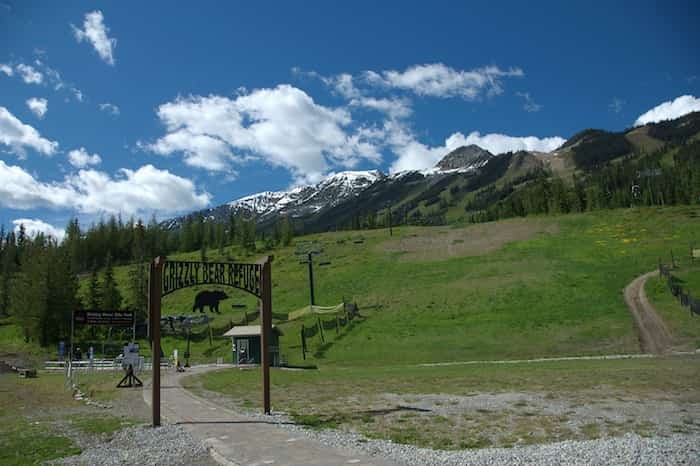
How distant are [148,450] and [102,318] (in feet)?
91.3

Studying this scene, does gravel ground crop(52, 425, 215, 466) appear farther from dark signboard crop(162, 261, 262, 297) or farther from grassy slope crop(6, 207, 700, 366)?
grassy slope crop(6, 207, 700, 366)

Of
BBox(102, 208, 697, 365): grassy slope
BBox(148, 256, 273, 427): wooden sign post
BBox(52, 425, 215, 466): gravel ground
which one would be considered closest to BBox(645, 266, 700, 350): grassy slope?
BBox(102, 208, 697, 365): grassy slope

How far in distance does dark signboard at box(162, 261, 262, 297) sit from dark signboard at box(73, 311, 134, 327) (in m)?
21.8

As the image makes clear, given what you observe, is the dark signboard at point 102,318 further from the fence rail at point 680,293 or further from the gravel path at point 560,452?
the fence rail at point 680,293

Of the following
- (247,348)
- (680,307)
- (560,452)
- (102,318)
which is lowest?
(560,452)

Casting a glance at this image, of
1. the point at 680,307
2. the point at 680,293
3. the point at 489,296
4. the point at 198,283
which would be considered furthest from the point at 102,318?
the point at 680,293

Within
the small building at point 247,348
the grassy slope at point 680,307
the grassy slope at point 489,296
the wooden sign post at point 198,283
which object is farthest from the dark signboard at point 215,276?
the grassy slope at point 680,307

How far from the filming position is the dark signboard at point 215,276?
58.1ft

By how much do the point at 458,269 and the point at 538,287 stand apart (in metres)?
18.7

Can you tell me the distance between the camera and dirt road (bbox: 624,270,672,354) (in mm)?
42469

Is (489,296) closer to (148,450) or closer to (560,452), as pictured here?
(560,452)

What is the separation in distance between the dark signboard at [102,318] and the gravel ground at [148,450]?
24.5 meters

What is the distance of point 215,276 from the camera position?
18.8m

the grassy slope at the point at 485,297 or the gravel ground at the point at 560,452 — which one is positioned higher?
the grassy slope at the point at 485,297
